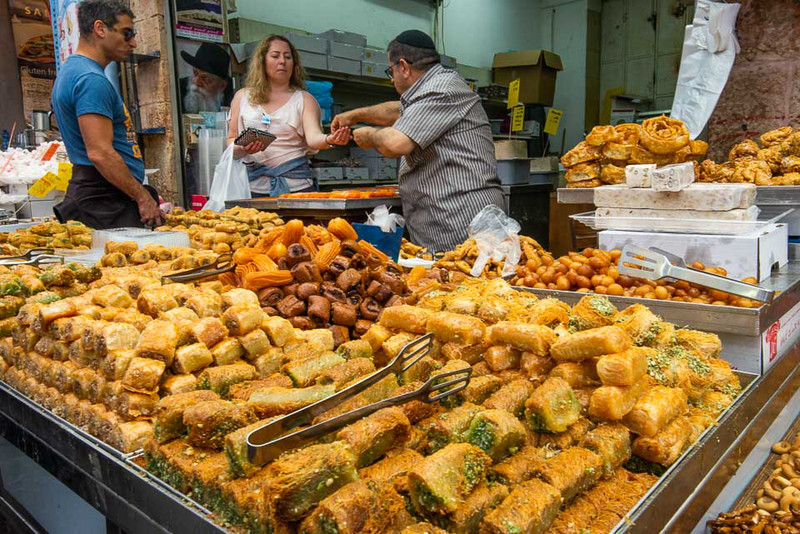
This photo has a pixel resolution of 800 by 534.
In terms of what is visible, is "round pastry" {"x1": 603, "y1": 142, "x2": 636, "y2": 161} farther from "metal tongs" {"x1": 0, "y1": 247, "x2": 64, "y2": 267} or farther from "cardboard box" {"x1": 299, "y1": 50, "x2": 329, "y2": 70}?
"cardboard box" {"x1": 299, "y1": 50, "x2": 329, "y2": 70}

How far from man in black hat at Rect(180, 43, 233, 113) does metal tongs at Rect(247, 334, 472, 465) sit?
5.60m

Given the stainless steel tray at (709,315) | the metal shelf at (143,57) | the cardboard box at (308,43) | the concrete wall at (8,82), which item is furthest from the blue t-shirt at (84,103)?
the concrete wall at (8,82)

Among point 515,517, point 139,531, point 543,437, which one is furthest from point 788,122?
point 139,531

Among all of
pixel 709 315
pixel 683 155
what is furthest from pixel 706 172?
pixel 709 315

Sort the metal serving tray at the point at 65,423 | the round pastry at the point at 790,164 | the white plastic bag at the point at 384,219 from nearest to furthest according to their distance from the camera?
the metal serving tray at the point at 65,423, the round pastry at the point at 790,164, the white plastic bag at the point at 384,219

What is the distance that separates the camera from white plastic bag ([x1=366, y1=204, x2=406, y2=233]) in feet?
13.8

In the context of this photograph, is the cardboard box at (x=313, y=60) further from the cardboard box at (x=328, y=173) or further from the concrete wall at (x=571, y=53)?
the concrete wall at (x=571, y=53)

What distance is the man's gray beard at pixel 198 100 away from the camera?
6.21 m

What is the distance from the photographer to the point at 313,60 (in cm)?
650

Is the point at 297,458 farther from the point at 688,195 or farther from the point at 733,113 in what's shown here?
the point at 733,113

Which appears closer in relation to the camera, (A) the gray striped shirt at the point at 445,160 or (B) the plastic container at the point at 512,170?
(A) the gray striped shirt at the point at 445,160

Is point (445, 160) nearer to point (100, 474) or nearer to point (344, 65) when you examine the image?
point (100, 474)

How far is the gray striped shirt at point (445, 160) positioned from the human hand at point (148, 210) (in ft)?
5.74

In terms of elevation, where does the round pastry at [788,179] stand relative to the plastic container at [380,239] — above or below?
above
